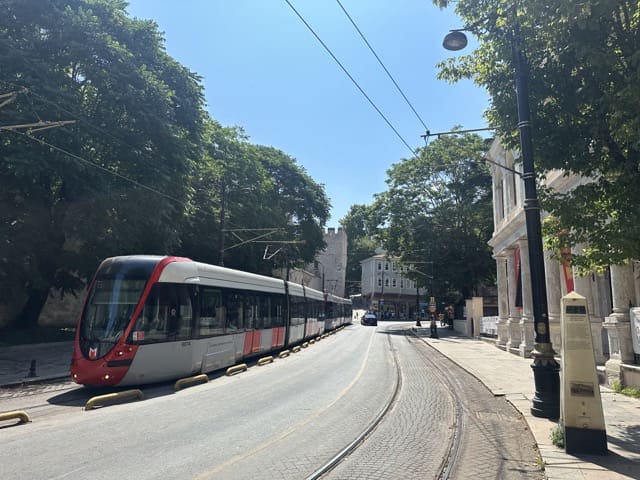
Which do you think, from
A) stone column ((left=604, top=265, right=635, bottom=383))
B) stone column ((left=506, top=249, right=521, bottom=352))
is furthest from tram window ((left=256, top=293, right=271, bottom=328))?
stone column ((left=506, top=249, right=521, bottom=352))

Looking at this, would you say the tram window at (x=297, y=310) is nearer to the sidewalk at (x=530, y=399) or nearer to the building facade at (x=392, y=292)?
the sidewalk at (x=530, y=399)

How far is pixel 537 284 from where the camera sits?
8562mm

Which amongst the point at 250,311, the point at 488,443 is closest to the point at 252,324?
the point at 250,311

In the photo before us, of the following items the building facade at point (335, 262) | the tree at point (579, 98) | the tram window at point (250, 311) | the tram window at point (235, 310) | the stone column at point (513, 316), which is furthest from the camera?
the building facade at point (335, 262)

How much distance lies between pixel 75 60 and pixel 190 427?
19.1 m

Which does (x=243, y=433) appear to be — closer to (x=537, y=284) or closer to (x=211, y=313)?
(x=537, y=284)

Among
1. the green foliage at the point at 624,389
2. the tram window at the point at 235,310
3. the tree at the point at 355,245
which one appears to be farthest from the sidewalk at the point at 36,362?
the tree at the point at 355,245

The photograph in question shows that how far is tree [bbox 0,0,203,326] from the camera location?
1884 cm

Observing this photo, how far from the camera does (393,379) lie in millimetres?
14281

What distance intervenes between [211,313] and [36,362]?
8.36 m

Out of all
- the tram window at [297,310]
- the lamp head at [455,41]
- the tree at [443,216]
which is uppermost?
the tree at [443,216]

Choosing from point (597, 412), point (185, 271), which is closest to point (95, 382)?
point (185, 271)

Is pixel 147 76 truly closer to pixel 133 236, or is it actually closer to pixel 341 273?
pixel 133 236

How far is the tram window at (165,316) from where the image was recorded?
37.1 feet
